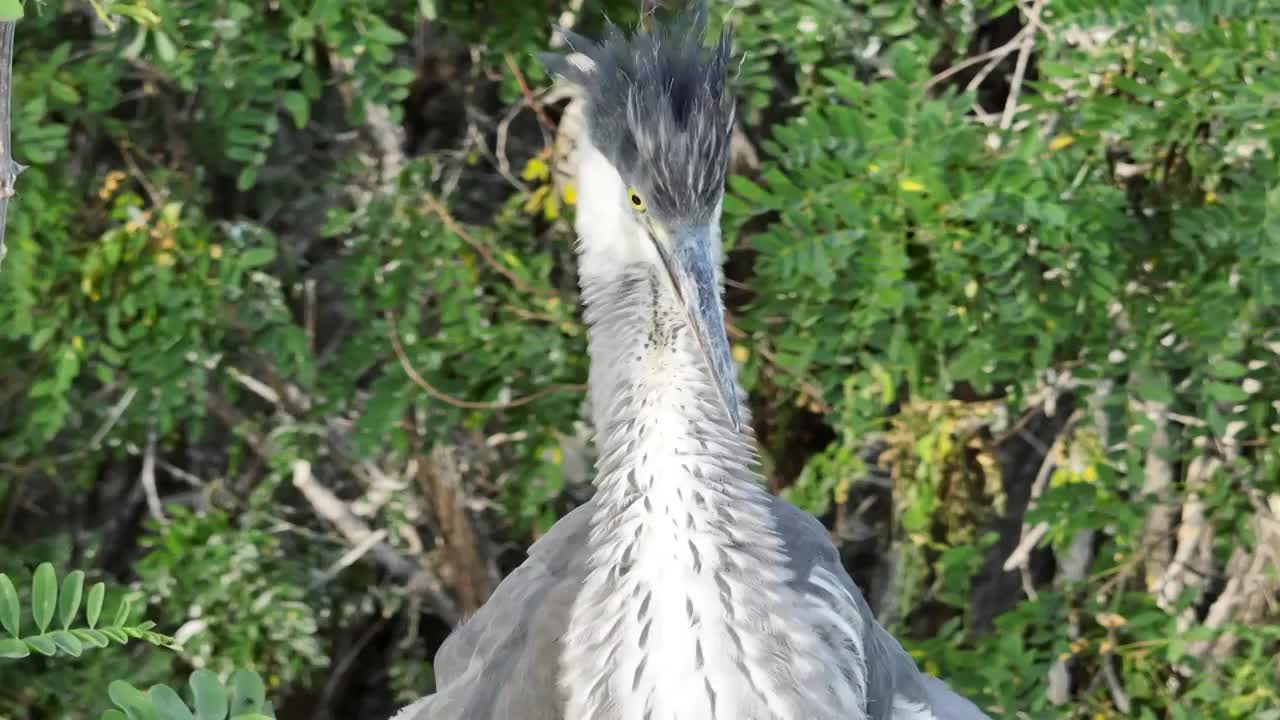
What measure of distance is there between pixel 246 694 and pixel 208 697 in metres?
0.03

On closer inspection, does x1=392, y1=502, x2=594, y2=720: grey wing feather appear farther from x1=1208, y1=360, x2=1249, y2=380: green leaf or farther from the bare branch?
x1=1208, y1=360, x2=1249, y2=380: green leaf

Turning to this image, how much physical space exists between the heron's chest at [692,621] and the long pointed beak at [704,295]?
0.09 meters

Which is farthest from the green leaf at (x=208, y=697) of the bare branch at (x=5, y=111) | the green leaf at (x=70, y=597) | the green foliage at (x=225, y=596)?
the green foliage at (x=225, y=596)

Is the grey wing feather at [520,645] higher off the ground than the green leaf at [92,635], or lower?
lower

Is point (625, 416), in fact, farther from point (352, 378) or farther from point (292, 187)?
point (292, 187)

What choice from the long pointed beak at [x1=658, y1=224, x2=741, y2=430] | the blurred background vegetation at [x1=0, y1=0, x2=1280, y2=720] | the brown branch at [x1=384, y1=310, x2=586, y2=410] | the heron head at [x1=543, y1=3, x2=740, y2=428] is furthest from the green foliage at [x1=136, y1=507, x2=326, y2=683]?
the long pointed beak at [x1=658, y1=224, x2=741, y2=430]

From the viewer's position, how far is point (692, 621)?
1.14m

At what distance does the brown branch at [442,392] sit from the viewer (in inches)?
86.5

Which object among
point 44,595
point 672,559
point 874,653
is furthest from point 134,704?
point 874,653

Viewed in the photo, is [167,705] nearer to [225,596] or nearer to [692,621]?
[692,621]

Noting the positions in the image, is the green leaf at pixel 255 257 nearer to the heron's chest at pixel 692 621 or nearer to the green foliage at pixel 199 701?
the heron's chest at pixel 692 621

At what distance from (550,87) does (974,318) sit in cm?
78

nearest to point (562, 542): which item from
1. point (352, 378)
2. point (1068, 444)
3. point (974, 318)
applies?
point (974, 318)

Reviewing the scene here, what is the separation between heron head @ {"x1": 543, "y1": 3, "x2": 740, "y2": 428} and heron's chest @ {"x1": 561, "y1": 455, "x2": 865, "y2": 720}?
4.4 inches
